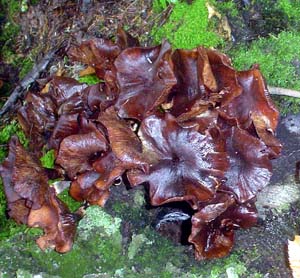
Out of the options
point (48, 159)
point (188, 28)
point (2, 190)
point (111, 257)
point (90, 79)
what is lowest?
point (2, 190)

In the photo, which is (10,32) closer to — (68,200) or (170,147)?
(68,200)

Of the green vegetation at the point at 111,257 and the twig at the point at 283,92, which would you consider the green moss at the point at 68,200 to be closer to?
the green vegetation at the point at 111,257

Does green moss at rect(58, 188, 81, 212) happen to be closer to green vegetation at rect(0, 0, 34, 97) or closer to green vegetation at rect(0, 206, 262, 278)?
green vegetation at rect(0, 206, 262, 278)

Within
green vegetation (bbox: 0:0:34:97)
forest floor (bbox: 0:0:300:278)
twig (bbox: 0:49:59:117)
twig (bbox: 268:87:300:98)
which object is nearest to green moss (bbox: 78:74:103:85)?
forest floor (bbox: 0:0:300:278)

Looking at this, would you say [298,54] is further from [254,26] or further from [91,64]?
[91,64]

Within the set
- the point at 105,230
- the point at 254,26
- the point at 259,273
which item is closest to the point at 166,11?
the point at 254,26

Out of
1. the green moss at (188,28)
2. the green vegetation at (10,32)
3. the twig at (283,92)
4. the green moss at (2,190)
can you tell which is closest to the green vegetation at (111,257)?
the green moss at (2,190)

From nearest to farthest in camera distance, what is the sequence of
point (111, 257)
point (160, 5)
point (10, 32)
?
point (111, 257) < point (160, 5) < point (10, 32)

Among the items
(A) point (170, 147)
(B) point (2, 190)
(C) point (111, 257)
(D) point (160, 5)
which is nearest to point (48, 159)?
(B) point (2, 190)
